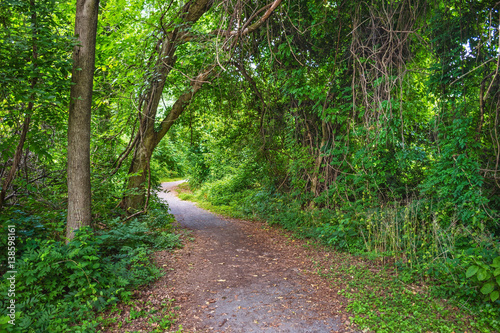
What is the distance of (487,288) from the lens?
11.0 feet

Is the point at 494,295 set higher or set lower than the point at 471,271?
lower

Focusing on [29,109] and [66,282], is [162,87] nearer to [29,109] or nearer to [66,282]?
[29,109]

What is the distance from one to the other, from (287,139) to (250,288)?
16.5ft

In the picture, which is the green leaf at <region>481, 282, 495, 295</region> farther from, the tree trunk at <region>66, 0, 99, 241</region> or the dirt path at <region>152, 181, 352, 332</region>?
the tree trunk at <region>66, 0, 99, 241</region>

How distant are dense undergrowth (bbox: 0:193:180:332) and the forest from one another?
0.08 ft

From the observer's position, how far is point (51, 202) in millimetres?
4852

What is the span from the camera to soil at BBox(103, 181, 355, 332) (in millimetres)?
3434

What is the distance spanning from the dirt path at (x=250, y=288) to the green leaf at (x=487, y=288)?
5.15 ft

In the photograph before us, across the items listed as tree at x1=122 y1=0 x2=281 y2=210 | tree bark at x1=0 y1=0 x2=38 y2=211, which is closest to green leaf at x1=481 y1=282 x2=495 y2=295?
tree bark at x1=0 y1=0 x2=38 y2=211

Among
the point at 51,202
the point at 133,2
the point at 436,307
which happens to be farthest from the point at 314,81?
the point at 51,202

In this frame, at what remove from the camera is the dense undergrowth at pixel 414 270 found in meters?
3.38

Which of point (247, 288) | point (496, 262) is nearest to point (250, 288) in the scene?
point (247, 288)

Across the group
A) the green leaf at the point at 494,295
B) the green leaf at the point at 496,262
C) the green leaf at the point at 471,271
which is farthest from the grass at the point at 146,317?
the green leaf at the point at 496,262

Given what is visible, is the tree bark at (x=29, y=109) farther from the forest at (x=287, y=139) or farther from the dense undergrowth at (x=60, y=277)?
the dense undergrowth at (x=60, y=277)
